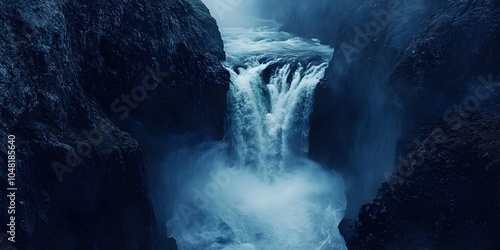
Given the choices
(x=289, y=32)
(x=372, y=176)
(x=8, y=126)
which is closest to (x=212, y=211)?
(x=372, y=176)

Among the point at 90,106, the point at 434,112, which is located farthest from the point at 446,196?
the point at 90,106

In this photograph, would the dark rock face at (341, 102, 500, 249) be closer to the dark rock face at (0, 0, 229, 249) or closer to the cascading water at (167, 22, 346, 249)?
the cascading water at (167, 22, 346, 249)

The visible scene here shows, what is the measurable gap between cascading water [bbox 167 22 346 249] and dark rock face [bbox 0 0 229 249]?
14.5 ft

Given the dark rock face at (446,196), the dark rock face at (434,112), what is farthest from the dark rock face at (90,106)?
the dark rock face at (446,196)

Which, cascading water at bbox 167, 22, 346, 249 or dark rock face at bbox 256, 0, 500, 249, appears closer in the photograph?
dark rock face at bbox 256, 0, 500, 249

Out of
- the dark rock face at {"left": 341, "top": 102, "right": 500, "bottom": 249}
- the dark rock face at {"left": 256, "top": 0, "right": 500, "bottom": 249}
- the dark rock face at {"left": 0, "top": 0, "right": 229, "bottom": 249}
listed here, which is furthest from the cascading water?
the dark rock face at {"left": 341, "top": 102, "right": 500, "bottom": 249}

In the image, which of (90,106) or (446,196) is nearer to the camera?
(446,196)

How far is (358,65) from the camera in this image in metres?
26.9

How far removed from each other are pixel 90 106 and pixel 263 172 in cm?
1579

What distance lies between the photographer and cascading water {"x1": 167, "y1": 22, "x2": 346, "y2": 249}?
26.6 m

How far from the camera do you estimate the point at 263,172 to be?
30.0m

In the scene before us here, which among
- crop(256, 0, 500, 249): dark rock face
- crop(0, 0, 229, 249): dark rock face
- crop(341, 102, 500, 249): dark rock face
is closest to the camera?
crop(0, 0, 229, 249): dark rock face

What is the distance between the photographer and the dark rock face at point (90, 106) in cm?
1334

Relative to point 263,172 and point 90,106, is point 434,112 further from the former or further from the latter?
point 90,106
